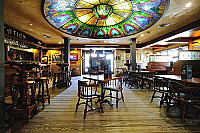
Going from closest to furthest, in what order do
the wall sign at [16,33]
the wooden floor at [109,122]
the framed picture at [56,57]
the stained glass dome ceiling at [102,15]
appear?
the wooden floor at [109,122]
the stained glass dome ceiling at [102,15]
the wall sign at [16,33]
the framed picture at [56,57]


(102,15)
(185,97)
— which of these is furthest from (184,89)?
(102,15)

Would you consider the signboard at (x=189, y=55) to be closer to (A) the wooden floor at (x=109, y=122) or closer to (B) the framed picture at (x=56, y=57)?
(A) the wooden floor at (x=109, y=122)

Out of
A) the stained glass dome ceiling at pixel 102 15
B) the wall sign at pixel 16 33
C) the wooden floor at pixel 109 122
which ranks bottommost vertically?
the wooden floor at pixel 109 122

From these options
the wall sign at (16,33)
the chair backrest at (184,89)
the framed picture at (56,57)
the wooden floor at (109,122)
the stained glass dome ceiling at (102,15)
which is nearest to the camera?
the wooden floor at (109,122)

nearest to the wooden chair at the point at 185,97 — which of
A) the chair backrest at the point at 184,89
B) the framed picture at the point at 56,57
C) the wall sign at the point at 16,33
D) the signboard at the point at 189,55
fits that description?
the chair backrest at the point at 184,89

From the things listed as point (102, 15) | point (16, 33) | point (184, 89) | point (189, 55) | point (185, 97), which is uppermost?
point (102, 15)

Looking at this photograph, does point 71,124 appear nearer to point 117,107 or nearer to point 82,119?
point 82,119

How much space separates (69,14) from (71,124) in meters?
4.18

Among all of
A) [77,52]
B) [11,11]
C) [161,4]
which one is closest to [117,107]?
[161,4]

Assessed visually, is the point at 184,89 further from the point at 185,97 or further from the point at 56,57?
the point at 56,57

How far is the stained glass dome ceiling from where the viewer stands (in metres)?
3.71

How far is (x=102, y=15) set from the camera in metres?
4.58

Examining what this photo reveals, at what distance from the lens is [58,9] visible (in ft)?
12.9

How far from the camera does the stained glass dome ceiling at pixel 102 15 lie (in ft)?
12.2
